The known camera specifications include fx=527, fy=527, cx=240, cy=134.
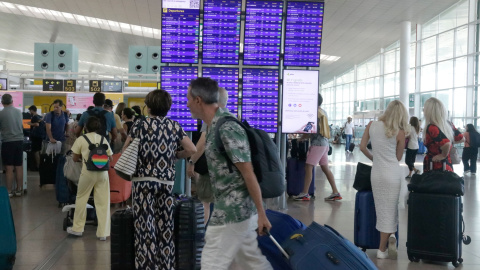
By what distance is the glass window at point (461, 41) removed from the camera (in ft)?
74.0

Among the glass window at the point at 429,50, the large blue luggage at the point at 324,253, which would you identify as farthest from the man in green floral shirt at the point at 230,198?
the glass window at the point at 429,50

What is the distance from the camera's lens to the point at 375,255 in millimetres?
5480

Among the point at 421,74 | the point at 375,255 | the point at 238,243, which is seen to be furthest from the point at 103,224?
the point at 421,74

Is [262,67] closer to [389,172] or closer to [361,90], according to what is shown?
[389,172]

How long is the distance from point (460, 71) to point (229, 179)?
894 inches

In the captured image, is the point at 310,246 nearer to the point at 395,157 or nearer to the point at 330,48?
the point at 395,157

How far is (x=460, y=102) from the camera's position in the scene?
75.7 feet

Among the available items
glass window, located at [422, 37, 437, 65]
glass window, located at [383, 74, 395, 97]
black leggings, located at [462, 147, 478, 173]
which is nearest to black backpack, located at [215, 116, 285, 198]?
black leggings, located at [462, 147, 478, 173]

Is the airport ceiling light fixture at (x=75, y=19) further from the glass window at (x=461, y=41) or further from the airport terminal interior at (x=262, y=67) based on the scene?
the glass window at (x=461, y=41)

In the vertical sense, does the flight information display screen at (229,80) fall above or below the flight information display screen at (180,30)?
below

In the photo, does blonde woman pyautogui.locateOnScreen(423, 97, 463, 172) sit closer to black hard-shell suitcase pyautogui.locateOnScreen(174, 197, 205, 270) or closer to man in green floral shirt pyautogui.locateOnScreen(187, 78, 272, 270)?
black hard-shell suitcase pyautogui.locateOnScreen(174, 197, 205, 270)

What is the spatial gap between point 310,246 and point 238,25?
16.4 feet

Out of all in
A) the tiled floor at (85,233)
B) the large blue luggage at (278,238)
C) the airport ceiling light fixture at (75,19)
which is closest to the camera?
the large blue luggage at (278,238)

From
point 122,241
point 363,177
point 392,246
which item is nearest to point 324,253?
point 122,241
